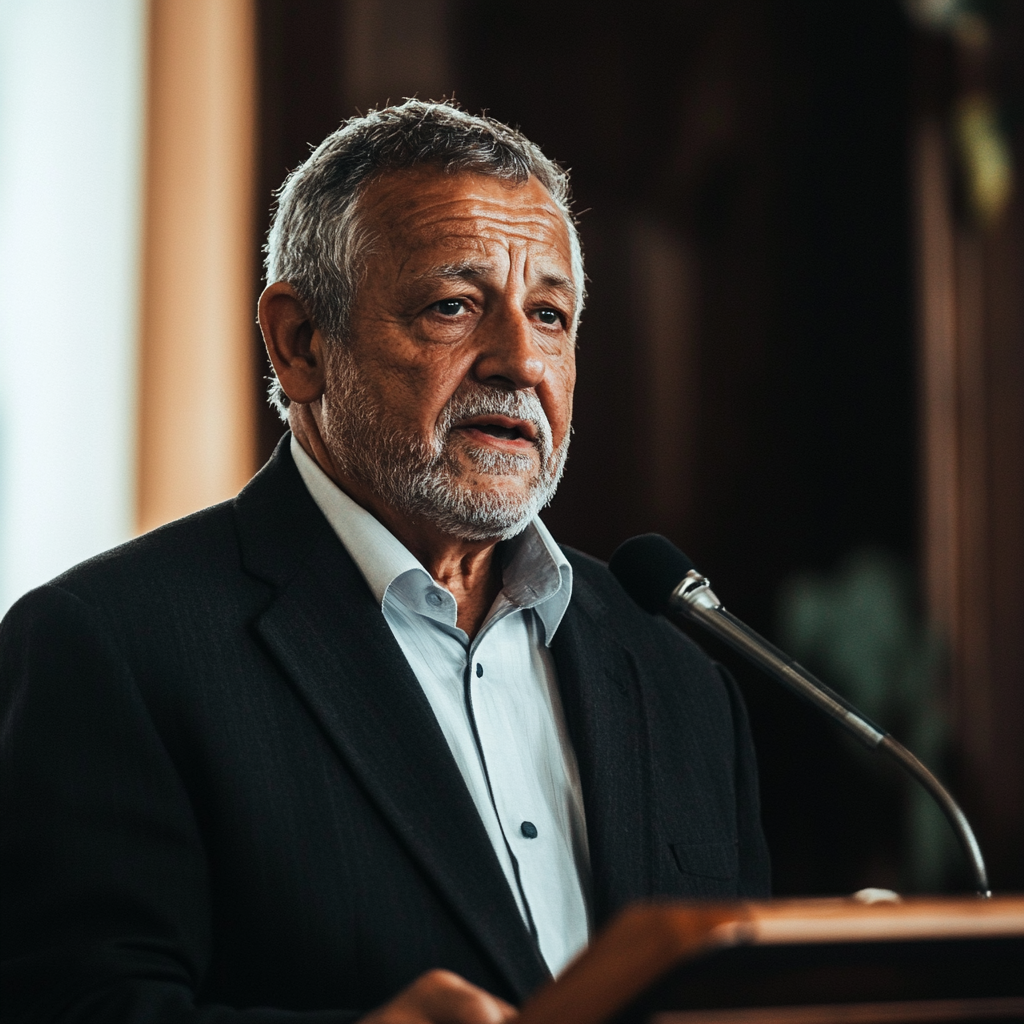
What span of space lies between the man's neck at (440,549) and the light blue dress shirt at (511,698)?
0.02 meters

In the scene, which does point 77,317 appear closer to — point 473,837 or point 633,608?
point 633,608

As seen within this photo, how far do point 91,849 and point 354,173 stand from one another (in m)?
0.96

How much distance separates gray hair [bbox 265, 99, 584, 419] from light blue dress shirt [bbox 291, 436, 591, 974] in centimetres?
23

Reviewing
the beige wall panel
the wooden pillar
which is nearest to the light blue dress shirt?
the beige wall panel

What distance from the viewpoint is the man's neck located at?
1.71 m

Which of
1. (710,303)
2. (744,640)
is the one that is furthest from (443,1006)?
(710,303)

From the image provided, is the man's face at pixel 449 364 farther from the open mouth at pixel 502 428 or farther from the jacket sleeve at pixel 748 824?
the jacket sleeve at pixel 748 824

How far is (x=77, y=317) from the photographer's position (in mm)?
3451

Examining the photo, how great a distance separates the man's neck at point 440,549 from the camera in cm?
171

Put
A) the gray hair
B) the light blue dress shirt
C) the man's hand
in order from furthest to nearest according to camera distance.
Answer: the gray hair < the light blue dress shirt < the man's hand

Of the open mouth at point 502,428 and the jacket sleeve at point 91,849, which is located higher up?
the open mouth at point 502,428

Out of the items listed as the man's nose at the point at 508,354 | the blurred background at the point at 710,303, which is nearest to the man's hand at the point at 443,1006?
the man's nose at the point at 508,354

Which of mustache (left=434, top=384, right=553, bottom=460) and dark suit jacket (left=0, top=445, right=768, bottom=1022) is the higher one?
mustache (left=434, top=384, right=553, bottom=460)

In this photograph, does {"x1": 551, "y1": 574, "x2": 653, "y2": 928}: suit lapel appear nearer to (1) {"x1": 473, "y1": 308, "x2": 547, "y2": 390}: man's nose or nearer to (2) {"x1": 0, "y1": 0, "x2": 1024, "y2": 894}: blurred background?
(1) {"x1": 473, "y1": 308, "x2": 547, "y2": 390}: man's nose
